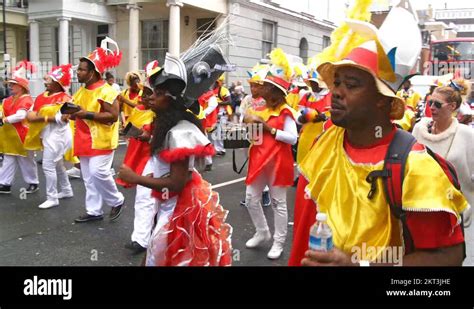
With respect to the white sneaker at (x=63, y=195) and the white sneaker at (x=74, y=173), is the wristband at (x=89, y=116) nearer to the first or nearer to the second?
the white sneaker at (x=63, y=195)

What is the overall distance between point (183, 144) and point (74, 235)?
3049 mm

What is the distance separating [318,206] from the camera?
7.54 feet

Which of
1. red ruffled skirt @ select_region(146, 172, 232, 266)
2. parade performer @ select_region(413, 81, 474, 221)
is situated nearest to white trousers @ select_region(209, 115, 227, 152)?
parade performer @ select_region(413, 81, 474, 221)

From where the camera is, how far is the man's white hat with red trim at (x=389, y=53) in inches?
84.9

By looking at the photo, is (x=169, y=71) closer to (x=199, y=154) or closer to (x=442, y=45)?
(x=199, y=154)

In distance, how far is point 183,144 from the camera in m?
3.30

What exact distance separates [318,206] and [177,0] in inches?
773

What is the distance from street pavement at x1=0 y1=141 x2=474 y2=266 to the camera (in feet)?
16.2

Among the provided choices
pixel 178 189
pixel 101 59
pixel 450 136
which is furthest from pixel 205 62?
pixel 101 59

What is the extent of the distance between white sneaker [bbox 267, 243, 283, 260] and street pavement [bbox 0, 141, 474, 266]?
5 cm

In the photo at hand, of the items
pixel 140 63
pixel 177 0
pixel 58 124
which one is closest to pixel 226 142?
pixel 58 124

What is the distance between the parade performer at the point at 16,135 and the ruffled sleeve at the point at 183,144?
17.0ft

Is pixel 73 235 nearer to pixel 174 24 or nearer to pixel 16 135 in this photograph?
pixel 16 135

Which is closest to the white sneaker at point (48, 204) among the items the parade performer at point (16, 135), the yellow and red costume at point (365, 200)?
the parade performer at point (16, 135)
